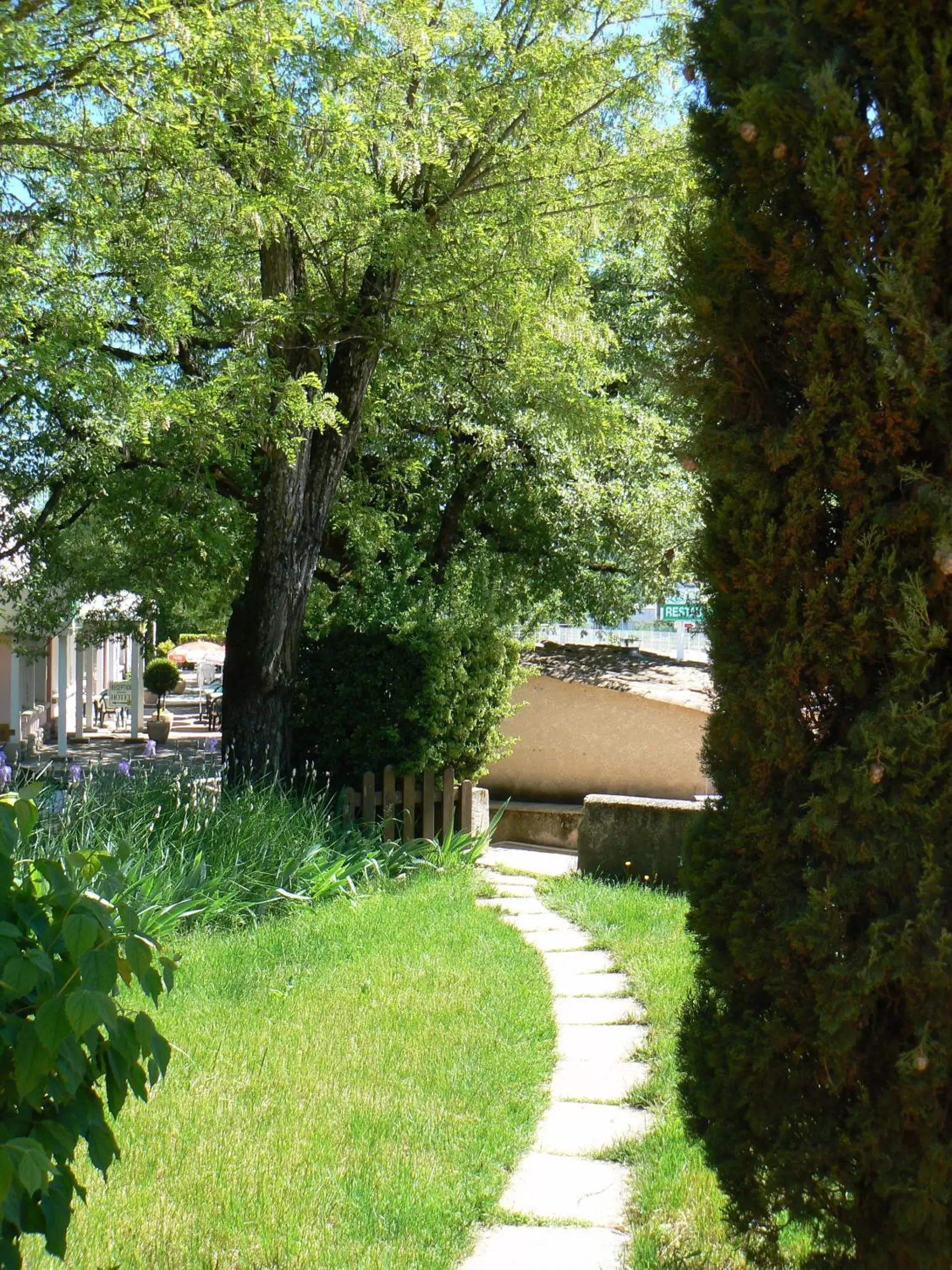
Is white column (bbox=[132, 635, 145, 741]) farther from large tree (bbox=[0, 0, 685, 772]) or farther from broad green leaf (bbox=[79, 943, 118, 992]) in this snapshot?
broad green leaf (bbox=[79, 943, 118, 992])

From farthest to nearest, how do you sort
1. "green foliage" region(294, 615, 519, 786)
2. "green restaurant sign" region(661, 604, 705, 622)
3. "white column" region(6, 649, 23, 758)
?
1. "white column" region(6, 649, 23, 758)
2. "green restaurant sign" region(661, 604, 705, 622)
3. "green foliage" region(294, 615, 519, 786)

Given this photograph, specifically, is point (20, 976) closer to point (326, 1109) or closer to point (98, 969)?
point (98, 969)

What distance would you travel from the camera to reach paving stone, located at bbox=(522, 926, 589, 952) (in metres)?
7.65

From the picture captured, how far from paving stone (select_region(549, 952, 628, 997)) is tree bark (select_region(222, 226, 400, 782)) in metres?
3.89

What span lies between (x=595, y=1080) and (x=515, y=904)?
12.8 feet

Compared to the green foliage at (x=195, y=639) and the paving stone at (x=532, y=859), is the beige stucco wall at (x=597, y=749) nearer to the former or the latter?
the paving stone at (x=532, y=859)

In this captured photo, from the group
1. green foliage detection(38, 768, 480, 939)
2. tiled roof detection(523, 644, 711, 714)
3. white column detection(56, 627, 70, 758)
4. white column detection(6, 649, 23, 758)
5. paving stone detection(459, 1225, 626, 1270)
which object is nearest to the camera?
paving stone detection(459, 1225, 626, 1270)

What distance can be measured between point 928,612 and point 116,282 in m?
6.80

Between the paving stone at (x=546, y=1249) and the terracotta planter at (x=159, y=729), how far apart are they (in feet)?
A: 81.7

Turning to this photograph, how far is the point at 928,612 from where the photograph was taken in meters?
2.84

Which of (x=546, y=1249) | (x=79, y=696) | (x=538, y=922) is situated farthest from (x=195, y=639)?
(x=546, y=1249)

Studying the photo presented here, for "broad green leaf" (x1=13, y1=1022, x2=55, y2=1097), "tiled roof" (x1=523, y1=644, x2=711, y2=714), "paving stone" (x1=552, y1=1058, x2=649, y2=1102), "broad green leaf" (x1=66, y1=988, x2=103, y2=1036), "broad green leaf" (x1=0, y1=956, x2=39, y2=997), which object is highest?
"tiled roof" (x1=523, y1=644, x2=711, y2=714)

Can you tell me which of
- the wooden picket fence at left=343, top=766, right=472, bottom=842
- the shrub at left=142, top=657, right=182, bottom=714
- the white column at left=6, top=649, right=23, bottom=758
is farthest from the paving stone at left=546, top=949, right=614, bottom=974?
the shrub at left=142, top=657, right=182, bottom=714

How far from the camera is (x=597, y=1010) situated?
246 inches
